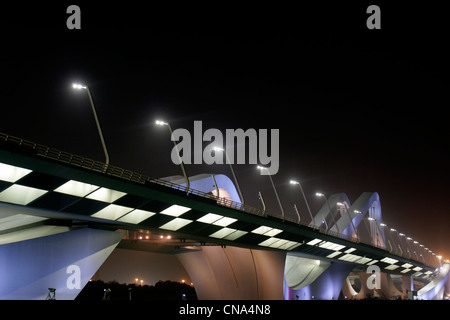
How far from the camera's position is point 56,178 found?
2422 cm

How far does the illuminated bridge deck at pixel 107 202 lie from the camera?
74.6 ft

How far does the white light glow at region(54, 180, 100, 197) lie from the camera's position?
25.1 meters

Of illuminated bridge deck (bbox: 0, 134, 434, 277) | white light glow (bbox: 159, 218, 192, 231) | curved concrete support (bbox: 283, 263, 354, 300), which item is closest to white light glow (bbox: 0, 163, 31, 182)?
illuminated bridge deck (bbox: 0, 134, 434, 277)

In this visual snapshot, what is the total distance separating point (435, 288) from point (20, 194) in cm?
10934

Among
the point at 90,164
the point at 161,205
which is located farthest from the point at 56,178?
the point at 161,205

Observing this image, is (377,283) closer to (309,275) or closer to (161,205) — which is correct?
(309,275)

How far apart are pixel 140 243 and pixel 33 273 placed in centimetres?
2210

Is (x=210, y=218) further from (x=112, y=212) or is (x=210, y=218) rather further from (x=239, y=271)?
(x=239, y=271)

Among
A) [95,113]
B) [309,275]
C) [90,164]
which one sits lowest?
[309,275]

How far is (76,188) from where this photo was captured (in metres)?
25.7

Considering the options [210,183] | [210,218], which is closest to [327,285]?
[210,183]

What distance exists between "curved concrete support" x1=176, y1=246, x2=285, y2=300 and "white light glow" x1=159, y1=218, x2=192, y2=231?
19169 millimetres

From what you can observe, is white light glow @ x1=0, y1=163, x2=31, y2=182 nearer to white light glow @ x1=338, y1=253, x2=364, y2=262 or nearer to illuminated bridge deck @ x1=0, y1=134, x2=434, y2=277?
illuminated bridge deck @ x1=0, y1=134, x2=434, y2=277

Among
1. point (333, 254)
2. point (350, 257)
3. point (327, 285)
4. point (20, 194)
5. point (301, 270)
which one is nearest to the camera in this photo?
point (20, 194)
